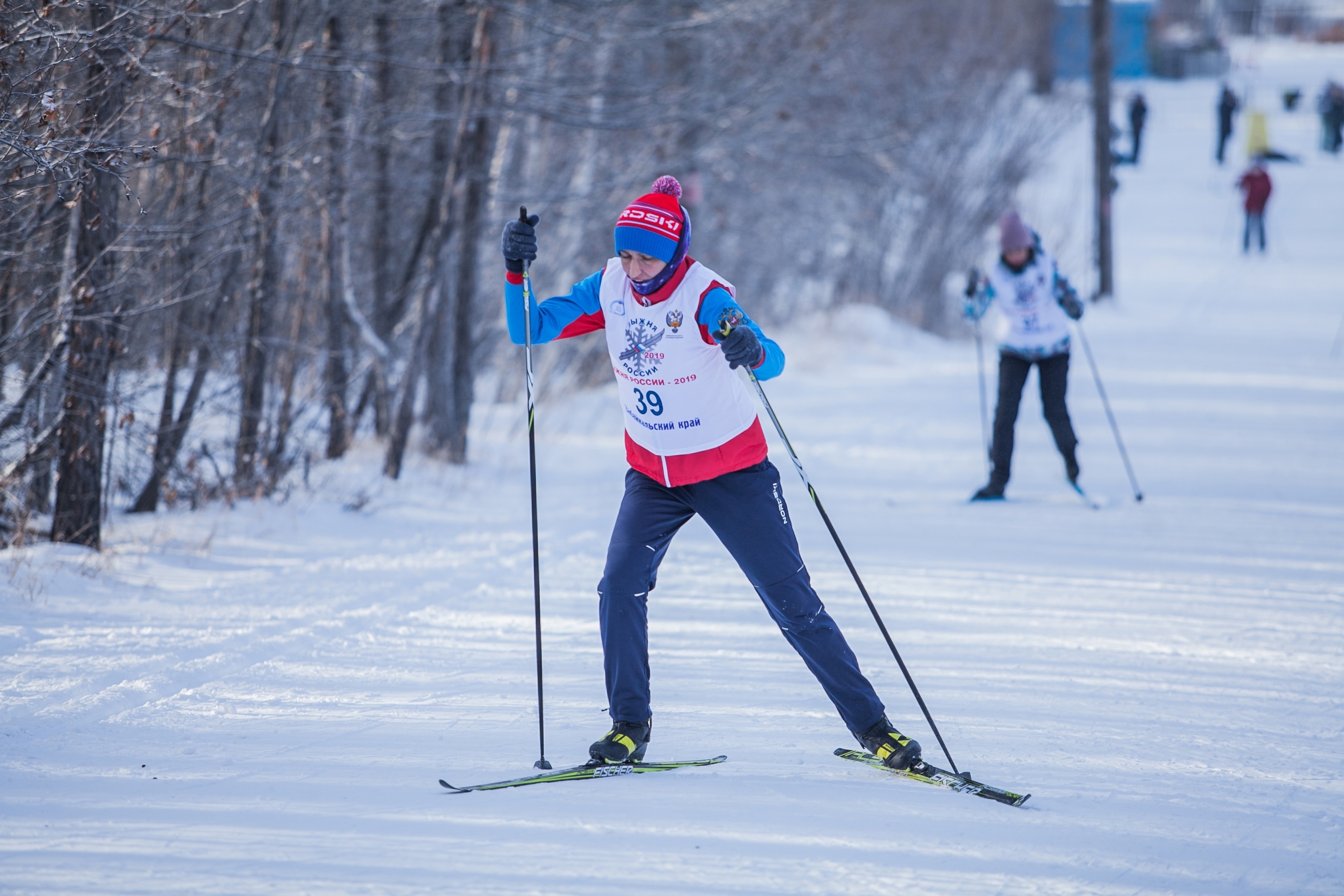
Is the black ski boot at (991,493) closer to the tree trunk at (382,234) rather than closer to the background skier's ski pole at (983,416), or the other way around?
the background skier's ski pole at (983,416)

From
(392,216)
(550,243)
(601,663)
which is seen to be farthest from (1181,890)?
(550,243)

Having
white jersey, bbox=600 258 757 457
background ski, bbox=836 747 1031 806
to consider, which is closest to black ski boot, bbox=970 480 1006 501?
background ski, bbox=836 747 1031 806

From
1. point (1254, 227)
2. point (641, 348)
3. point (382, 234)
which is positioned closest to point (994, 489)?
point (641, 348)

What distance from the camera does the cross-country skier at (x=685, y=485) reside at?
Result: 12.3 feet

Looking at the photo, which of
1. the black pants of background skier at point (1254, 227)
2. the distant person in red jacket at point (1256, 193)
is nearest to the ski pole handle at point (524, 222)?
the distant person in red jacket at point (1256, 193)

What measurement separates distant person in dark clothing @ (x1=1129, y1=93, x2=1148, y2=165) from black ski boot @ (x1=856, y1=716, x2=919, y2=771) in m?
34.9

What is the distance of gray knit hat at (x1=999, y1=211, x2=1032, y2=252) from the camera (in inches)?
320

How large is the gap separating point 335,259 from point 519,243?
16.5ft

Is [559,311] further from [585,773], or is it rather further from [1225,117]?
[1225,117]

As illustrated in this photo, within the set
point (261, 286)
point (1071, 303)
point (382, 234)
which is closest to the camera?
point (261, 286)

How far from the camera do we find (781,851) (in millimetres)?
3217

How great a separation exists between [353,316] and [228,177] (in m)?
1.86

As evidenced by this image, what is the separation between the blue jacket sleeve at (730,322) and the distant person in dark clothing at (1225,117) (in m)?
35.3

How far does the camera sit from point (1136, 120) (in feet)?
114
